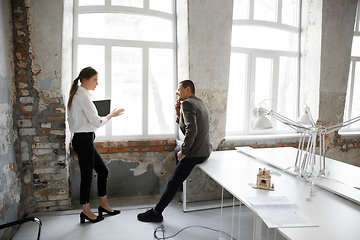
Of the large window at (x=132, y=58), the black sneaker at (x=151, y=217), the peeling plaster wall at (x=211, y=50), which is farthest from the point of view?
the large window at (x=132, y=58)

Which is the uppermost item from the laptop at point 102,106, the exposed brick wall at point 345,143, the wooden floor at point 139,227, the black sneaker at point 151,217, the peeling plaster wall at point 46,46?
the peeling plaster wall at point 46,46

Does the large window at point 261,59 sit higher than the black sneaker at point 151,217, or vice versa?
the large window at point 261,59

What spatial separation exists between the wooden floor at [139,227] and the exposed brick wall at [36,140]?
0.22 metres

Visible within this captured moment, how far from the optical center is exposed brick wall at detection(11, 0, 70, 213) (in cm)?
275

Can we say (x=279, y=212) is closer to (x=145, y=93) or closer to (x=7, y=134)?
(x=145, y=93)

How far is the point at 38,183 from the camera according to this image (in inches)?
114

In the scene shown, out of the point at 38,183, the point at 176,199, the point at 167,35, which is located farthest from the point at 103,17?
the point at 176,199

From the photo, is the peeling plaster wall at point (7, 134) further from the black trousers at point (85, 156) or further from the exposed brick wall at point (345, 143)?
the exposed brick wall at point (345, 143)

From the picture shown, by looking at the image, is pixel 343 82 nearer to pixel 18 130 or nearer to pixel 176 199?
pixel 176 199

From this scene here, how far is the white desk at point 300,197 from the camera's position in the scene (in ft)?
4.30

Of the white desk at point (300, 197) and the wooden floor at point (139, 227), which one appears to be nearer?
the white desk at point (300, 197)

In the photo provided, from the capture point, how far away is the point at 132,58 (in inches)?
132

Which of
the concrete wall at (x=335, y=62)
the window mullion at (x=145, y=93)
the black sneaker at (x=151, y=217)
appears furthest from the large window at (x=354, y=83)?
the black sneaker at (x=151, y=217)

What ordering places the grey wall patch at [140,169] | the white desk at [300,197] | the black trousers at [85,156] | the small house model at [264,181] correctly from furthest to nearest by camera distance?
the grey wall patch at [140,169]
the black trousers at [85,156]
the small house model at [264,181]
the white desk at [300,197]
